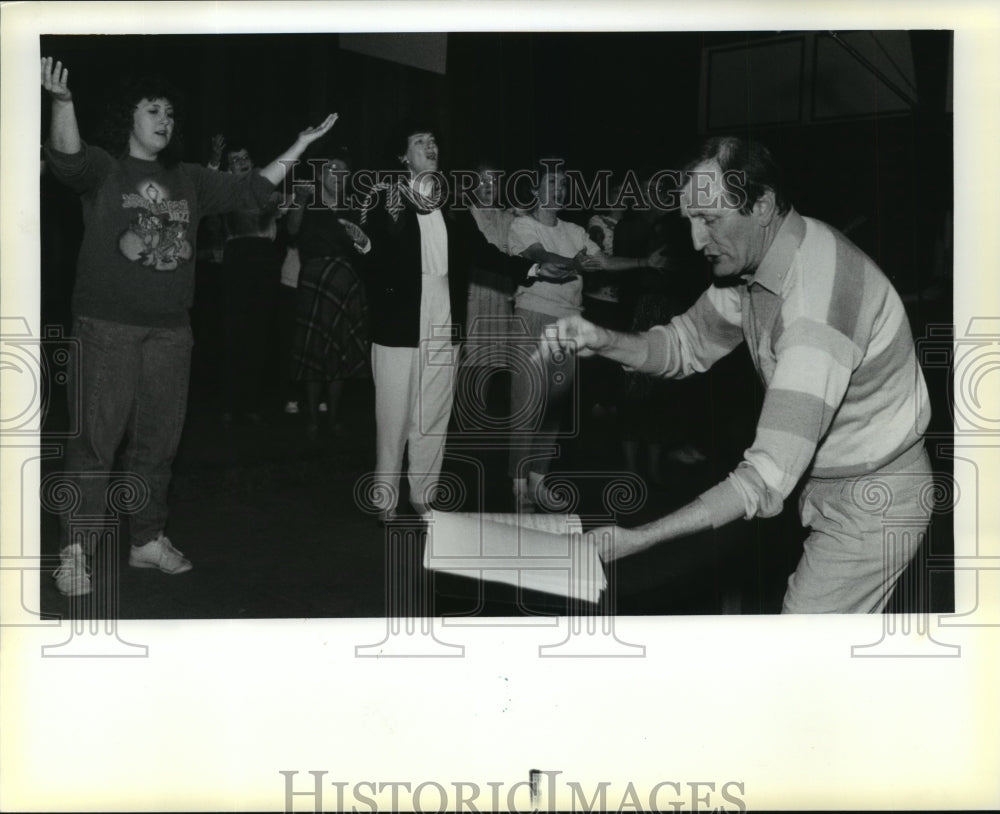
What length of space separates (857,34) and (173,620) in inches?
94.5

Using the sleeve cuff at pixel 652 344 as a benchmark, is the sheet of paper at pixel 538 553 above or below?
below

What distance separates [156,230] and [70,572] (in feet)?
3.09

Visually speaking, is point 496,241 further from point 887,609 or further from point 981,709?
point 981,709

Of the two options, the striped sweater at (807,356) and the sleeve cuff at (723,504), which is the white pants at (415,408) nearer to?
the striped sweater at (807,356)

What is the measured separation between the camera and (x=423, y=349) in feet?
11.5

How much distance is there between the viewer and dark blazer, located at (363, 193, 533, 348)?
3.50 m

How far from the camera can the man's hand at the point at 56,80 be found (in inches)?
134

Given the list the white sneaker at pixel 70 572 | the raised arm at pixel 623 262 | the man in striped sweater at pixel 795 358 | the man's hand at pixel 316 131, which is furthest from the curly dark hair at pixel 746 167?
the white sneaker at pixel 70 572

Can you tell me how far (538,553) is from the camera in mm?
3520

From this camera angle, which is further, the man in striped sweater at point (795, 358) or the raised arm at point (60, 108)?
the man in striped sweater at point (795, 358)

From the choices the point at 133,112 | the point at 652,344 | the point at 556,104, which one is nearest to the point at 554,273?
the point at 652,344

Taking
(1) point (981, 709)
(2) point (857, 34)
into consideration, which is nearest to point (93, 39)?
(2) point (857, 34)

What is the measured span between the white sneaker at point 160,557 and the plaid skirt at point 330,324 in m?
0.57

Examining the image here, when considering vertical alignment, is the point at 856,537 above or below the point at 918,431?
below
